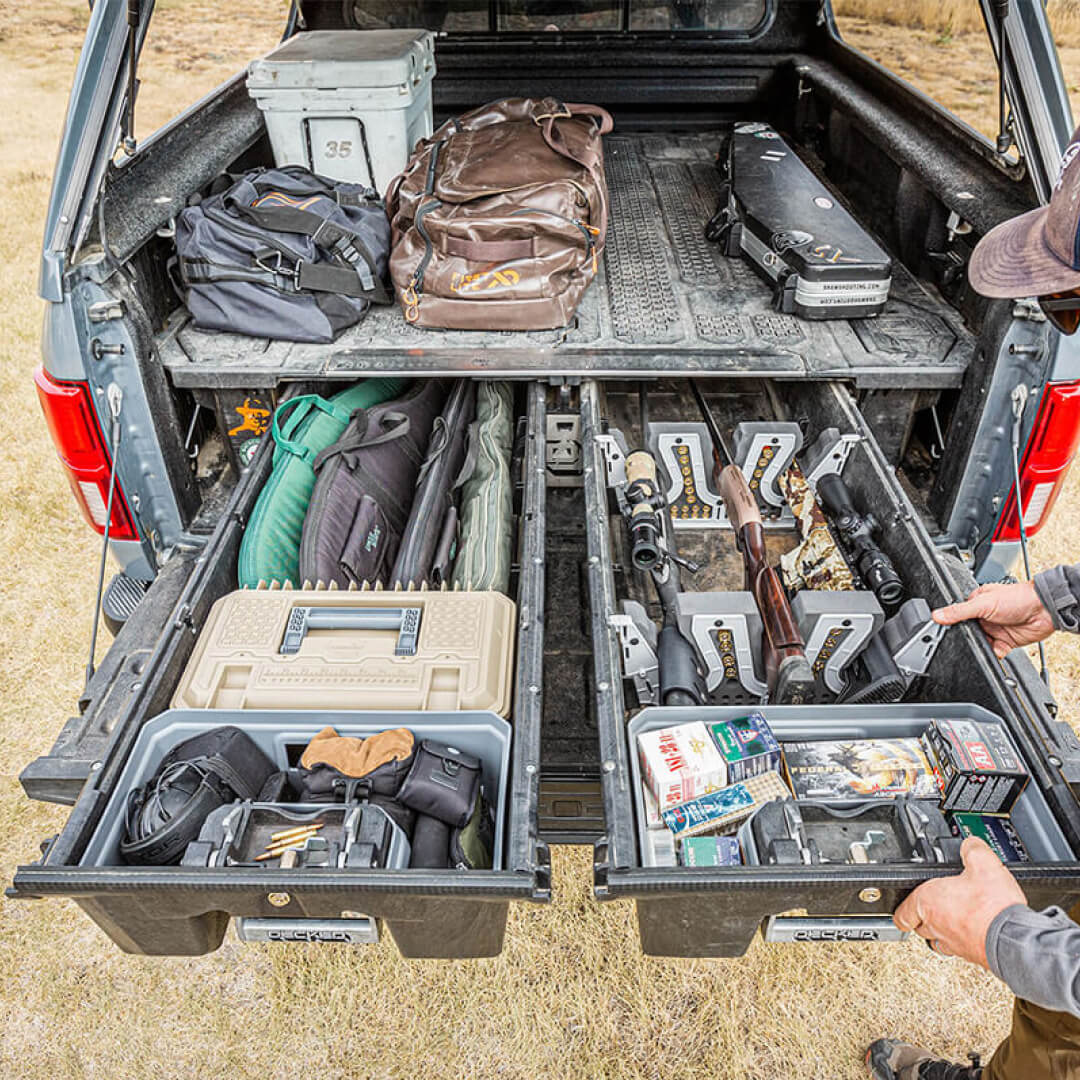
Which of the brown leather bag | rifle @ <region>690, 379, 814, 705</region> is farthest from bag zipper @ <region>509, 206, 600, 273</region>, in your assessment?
rifle @ <region>690, 379, 814, 705</region>

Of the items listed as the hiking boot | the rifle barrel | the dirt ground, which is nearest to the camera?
the hiking boot

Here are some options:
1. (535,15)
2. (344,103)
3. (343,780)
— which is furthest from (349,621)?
(535,15)

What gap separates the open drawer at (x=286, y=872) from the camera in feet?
4.51

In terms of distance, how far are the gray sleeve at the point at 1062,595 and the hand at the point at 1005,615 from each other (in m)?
0.03

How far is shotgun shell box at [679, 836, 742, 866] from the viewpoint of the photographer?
1559 millimetres

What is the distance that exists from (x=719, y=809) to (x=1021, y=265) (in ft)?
4.01

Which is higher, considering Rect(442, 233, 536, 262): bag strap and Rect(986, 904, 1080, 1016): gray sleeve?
Rect(442, 233, 536, 262): bag strap

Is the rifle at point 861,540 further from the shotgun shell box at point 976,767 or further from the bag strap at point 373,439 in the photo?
the bag strap at point 373,439

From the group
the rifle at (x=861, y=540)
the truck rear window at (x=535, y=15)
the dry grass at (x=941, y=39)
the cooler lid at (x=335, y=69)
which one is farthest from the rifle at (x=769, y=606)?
the dry grass at (x=941, y=39)

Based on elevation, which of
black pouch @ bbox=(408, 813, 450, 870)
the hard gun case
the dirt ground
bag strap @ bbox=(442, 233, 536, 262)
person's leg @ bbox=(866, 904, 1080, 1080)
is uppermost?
bag strap @ bbox=(442, 233, 536, 262)

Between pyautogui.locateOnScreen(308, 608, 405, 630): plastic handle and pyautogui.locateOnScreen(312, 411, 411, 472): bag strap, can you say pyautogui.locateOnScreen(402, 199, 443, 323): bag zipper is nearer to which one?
pyautogui.locateOnScreen(312, 411, 411, 472): bag strap

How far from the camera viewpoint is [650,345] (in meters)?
2.62

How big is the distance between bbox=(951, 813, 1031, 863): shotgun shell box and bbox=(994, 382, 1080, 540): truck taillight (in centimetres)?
116

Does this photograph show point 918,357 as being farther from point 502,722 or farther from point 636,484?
point 502,722
